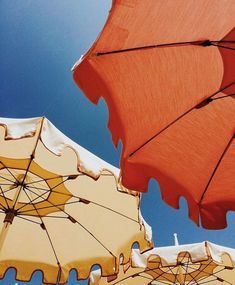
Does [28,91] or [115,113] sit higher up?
[28,91]

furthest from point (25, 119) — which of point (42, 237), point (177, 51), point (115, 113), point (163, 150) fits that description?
point (42, 237)

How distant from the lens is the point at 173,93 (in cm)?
277

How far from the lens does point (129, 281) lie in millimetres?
6359

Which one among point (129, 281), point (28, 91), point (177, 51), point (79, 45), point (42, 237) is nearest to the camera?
point (177, 51)

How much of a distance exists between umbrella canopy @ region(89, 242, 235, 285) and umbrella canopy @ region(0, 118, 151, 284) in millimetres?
617

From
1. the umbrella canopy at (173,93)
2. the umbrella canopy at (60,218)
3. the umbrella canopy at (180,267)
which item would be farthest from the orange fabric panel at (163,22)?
the umbrella canopy at (180,267)

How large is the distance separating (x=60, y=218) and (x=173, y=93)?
3173 mm

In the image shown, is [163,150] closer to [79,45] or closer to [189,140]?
[189,140]

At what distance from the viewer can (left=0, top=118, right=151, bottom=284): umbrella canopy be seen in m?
4.46

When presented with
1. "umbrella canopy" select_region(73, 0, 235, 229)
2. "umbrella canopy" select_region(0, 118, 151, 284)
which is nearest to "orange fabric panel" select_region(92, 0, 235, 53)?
"umbrella canopy" select_region(73, 0, 235, 229)

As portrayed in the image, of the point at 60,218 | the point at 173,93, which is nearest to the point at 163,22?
the point at 173,93

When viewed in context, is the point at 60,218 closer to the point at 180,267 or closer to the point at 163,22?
the point at 180,267

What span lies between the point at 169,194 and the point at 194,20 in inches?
61.1

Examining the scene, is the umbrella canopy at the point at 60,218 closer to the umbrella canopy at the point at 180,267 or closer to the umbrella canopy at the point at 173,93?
the umbrella canopy at the point at 180,267
